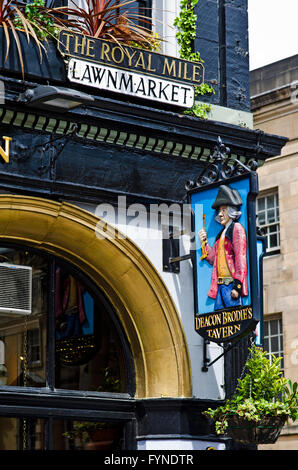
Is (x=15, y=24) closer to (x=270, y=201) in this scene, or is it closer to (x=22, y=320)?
(x=22, y=320)

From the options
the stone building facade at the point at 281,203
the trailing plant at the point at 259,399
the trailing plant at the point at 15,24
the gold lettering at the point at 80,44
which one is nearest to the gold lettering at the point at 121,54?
the gold lettering at the point at 80,44

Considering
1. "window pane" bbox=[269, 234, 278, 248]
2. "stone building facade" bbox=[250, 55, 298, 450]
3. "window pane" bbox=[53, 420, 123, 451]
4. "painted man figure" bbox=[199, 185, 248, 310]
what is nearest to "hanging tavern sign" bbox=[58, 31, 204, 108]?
"painted man figure" bbox=[199, 185, 248, 310]

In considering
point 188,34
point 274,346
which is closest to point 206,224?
point 188,34

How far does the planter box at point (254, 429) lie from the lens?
519 inches

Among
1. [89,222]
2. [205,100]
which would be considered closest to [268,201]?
[205,100]

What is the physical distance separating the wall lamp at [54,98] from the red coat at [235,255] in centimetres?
236

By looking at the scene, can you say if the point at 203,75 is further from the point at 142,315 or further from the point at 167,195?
the point at 142,315

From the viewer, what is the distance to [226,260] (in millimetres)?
13312

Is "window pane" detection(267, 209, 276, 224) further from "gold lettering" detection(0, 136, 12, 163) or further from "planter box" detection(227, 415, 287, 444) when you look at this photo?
"gold lettering" detection(0, 136, 12, 163)

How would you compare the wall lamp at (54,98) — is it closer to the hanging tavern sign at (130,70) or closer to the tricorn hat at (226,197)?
the hanging tavern sign at (130,70)

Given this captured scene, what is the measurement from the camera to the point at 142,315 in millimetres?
14344

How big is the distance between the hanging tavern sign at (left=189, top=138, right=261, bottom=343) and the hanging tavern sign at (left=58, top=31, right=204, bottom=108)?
1.55m

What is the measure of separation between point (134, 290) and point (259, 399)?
2247 mm

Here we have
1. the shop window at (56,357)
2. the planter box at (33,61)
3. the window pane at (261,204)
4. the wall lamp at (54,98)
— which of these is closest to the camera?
the wall lamp at (54,98)
